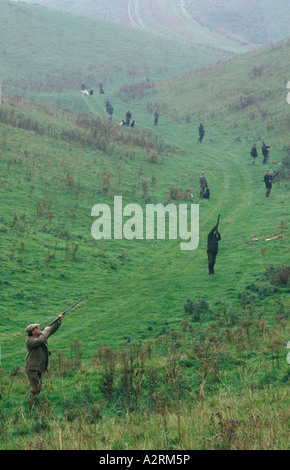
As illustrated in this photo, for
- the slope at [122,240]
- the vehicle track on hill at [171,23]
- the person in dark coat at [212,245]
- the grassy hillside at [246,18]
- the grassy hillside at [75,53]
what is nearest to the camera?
the slope at [122,240]

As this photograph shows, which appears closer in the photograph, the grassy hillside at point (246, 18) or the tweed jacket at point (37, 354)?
the tweed jacket at point (37, 354)

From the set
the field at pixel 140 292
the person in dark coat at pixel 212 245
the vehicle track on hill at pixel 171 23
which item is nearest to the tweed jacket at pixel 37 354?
the field at pixel 140 292

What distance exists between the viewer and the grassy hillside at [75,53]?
84.8 metres

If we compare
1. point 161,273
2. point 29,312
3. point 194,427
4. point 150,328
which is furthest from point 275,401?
point 161,273

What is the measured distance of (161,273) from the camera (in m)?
22.2

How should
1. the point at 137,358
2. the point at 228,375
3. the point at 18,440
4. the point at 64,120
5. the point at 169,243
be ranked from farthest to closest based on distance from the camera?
the point at 64,120
the point at 169,243
the point at 137,358
the point at 228,375
the point at 18,440

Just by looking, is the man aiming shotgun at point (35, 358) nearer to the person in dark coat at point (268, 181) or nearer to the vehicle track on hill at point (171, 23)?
the person in dark coat at point (268, 181)

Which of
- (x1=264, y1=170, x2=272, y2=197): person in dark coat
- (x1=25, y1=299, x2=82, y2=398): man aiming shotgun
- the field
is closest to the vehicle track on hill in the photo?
the field

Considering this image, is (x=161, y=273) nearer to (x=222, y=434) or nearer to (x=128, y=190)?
(x=128, y=190)

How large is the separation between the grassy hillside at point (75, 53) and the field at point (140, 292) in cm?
3854

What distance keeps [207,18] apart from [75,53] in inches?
2767

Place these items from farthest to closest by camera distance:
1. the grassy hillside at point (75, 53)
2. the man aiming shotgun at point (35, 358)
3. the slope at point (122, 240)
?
the grassy hillside at point (75, 53) < the slope at point (122, 240) < the man aiming shotgun at point (35, 358)

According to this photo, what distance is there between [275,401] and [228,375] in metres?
2.50

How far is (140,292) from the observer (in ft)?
65.6
